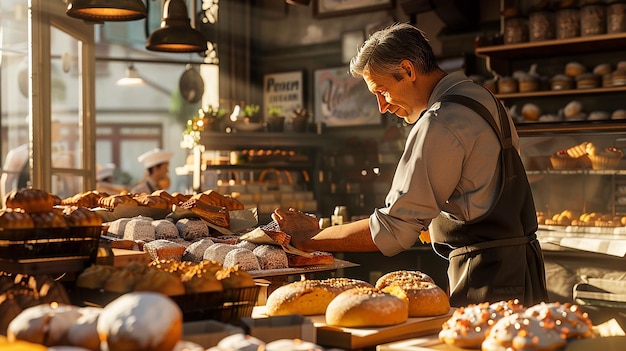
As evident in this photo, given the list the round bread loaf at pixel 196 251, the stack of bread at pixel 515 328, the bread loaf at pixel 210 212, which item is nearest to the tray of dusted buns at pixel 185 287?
the stack of bread at pixel 515 328

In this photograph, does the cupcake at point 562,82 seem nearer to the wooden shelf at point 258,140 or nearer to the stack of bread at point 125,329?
the wooden shelf at point 258,140

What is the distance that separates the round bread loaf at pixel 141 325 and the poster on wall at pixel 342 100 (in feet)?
23.7

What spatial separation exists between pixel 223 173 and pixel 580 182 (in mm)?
4175

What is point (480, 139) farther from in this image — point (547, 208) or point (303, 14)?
point (303, 14)

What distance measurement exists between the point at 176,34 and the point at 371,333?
328 cm

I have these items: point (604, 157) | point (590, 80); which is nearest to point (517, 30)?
point (590, 80)

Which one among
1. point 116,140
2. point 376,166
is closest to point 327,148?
point 376,166

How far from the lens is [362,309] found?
5.53 ft

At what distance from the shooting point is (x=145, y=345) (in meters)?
1.08

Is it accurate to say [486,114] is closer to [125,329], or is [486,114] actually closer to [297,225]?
[297,225]

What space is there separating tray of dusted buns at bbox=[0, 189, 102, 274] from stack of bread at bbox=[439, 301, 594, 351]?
2.56 ft

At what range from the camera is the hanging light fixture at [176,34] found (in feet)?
15.1

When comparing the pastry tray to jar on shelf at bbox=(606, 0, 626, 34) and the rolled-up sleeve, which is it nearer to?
the rolled-up sleeve

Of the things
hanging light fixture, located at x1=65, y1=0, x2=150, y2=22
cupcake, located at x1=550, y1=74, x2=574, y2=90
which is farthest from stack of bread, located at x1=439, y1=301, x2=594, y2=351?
cupcake, located at x1=550, y1=74, x2=574, y2=90
